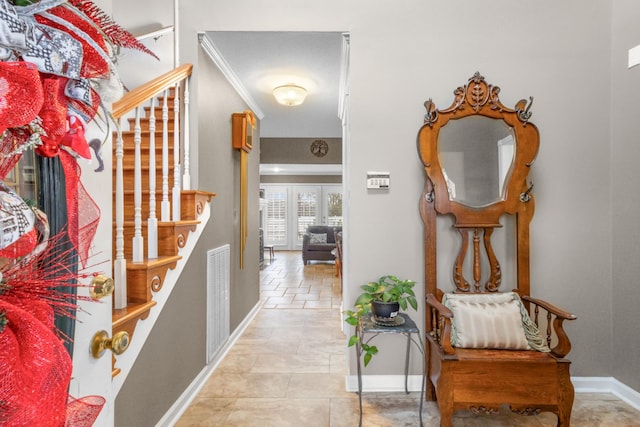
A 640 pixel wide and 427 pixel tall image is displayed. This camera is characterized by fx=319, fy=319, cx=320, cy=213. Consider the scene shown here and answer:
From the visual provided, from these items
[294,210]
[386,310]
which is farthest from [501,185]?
[294,210]

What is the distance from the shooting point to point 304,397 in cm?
218

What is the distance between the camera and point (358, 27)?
7.39 ft

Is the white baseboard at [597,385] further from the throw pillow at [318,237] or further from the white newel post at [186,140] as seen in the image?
the throw pillow at [318,237]

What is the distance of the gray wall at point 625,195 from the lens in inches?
81.8

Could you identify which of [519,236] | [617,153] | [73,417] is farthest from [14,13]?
[617,153]

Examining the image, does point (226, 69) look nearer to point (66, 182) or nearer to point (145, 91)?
point (145, 91)

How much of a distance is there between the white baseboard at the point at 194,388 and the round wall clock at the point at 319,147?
145 inches

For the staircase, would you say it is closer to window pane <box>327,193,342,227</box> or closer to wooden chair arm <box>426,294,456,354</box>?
wooden chair arm <box>426,294,456,354</box>

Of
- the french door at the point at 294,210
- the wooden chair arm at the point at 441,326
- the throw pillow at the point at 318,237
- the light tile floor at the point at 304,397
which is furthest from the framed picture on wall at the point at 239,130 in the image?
the french door at the point at 294,210

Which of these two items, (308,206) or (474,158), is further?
(308,206)

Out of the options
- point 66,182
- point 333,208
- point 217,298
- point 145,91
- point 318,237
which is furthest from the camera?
point 333,208

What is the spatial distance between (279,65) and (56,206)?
2772 millimetres

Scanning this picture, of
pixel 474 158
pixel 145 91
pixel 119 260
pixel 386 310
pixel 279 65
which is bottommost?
pixel 386 310

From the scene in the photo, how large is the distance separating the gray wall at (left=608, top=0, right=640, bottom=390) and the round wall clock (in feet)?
13.9
